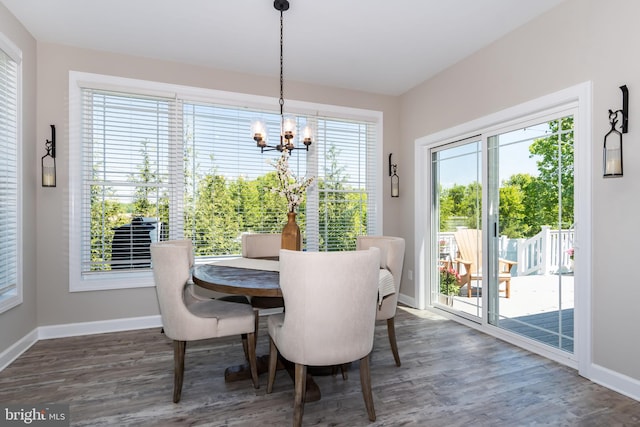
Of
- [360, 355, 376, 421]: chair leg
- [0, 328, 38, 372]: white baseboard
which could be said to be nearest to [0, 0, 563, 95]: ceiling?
[360, 355, 376, 421]: chair leg

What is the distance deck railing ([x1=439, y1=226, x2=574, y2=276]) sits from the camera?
8.96 ft

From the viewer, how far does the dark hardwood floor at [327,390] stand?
1973 mm

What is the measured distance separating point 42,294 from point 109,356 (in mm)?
1063

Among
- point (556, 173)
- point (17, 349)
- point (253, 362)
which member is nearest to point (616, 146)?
point (556, 173)

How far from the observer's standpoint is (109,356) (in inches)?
112

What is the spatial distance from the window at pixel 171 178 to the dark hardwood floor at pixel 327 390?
101 centimetres

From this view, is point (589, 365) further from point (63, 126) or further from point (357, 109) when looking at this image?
point (63, 126)

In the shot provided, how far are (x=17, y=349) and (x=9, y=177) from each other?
4.67ft

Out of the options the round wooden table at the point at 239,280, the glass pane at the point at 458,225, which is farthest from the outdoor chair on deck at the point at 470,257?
the round wooden table at the point at 239,280

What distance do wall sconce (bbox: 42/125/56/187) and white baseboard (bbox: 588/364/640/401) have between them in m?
4.69

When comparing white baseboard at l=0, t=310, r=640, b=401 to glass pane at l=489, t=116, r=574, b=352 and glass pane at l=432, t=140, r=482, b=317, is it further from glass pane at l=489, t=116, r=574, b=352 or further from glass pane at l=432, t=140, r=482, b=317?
glass pane at l=432, t=140, r=482, b=317

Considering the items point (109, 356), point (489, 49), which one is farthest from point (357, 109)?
point (109, 356)

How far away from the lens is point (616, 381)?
2264 millimetres

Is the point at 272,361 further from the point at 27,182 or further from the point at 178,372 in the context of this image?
the point at 27,182
